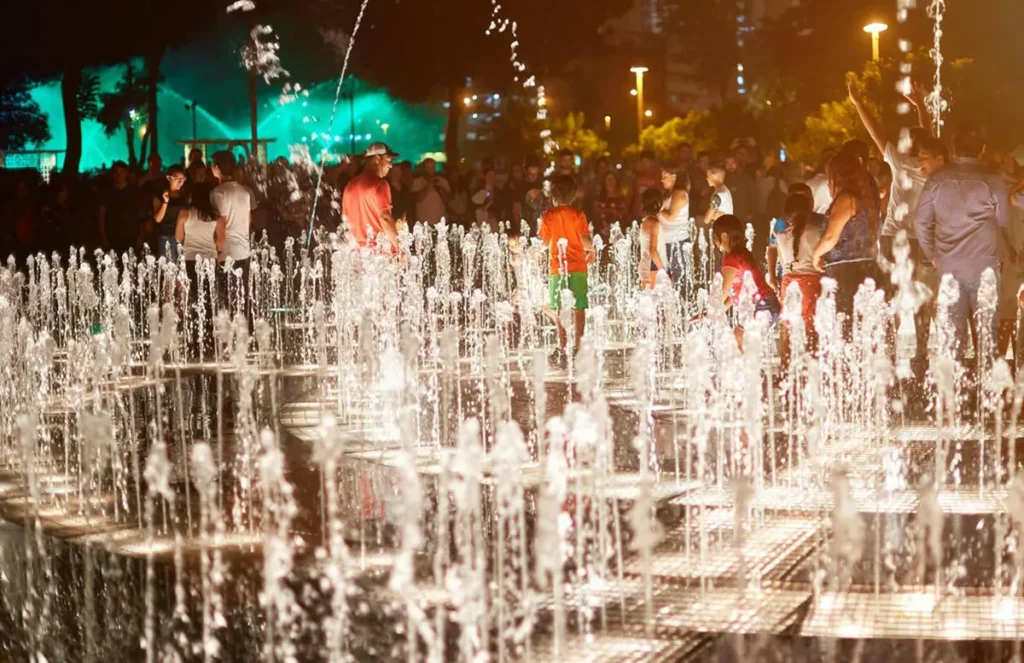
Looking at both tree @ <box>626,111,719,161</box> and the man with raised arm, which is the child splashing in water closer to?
the man with raised arm

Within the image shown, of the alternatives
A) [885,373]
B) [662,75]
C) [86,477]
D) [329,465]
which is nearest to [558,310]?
[885,373]

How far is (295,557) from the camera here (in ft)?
21.1

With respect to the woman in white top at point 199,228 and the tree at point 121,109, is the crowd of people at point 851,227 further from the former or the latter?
the tree at point 121,109

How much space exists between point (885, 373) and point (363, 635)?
5317 mm

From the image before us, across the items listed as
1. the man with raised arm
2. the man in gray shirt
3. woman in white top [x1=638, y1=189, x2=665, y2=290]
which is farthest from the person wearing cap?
the man in gray shirt

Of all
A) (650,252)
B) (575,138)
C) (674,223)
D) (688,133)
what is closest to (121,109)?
(575,138)

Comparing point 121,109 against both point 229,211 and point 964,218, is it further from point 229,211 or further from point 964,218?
point 964,218

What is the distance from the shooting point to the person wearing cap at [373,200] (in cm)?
1287

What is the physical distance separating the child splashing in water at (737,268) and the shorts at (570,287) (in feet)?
7.94

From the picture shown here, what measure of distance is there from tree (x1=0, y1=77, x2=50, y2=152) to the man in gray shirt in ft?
154

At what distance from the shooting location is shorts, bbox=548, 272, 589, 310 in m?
12.6

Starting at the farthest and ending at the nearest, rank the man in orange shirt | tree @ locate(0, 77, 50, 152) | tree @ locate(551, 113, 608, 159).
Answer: tree @ locate(551, 113, 608, 159) → tree @ locate(0, 77, 50, 152) → the man in orange shirt

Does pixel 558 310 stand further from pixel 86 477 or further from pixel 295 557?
pixel 295 557

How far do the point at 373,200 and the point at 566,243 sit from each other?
1.68 m
